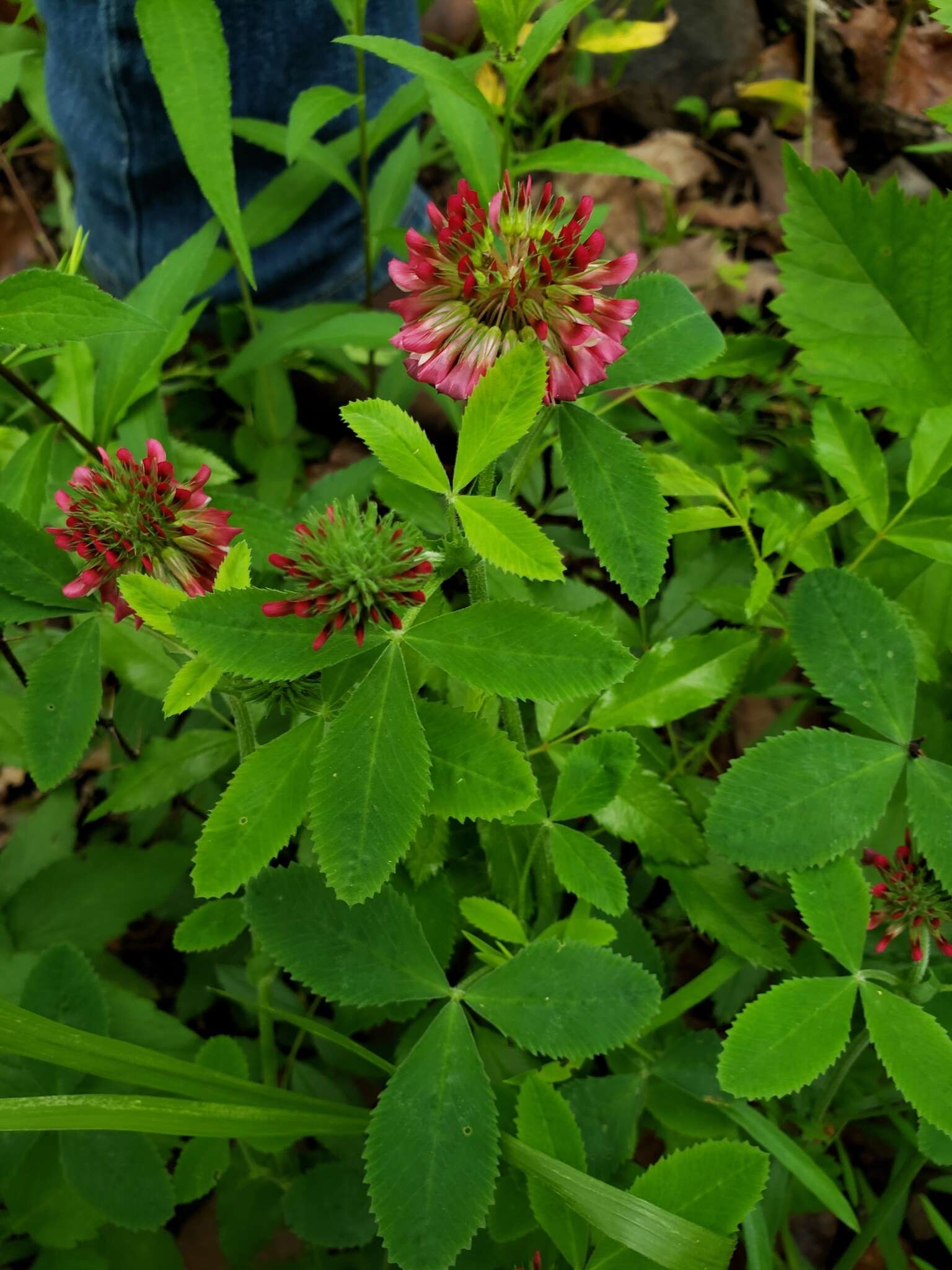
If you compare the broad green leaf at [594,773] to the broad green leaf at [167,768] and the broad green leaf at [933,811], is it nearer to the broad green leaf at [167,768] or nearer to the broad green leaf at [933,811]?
the broad green leaf at [933,811]

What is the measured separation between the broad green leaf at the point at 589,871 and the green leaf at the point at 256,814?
35 cm

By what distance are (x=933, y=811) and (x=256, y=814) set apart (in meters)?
0.79

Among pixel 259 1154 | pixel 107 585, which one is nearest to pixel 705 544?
pixel 107 585

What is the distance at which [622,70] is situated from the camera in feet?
9.20

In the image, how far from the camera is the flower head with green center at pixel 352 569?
76 cm

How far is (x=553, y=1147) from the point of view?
40.2 inches

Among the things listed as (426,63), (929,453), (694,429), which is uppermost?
(426,63)

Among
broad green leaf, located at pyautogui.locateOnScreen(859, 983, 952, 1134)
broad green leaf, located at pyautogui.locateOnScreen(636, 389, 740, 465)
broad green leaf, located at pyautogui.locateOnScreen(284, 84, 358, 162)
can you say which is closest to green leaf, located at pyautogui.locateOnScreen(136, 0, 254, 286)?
broad green leaf, located at pyautogui.locateOnScreen(284, 84, 358, 162)

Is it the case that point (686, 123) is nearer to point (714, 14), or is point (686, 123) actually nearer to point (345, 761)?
point (714, 14)

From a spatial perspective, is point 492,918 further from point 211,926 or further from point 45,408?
point 45,408

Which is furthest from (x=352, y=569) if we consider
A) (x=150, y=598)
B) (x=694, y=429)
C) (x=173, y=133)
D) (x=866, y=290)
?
(x=173, y=133)

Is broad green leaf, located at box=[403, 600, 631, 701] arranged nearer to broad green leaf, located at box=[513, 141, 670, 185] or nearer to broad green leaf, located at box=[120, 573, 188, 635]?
broad green leaf, located at box=[120, 573, 188, 635]

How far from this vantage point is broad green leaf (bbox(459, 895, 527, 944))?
106 cm

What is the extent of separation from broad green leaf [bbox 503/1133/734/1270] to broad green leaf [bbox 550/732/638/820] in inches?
14.9
